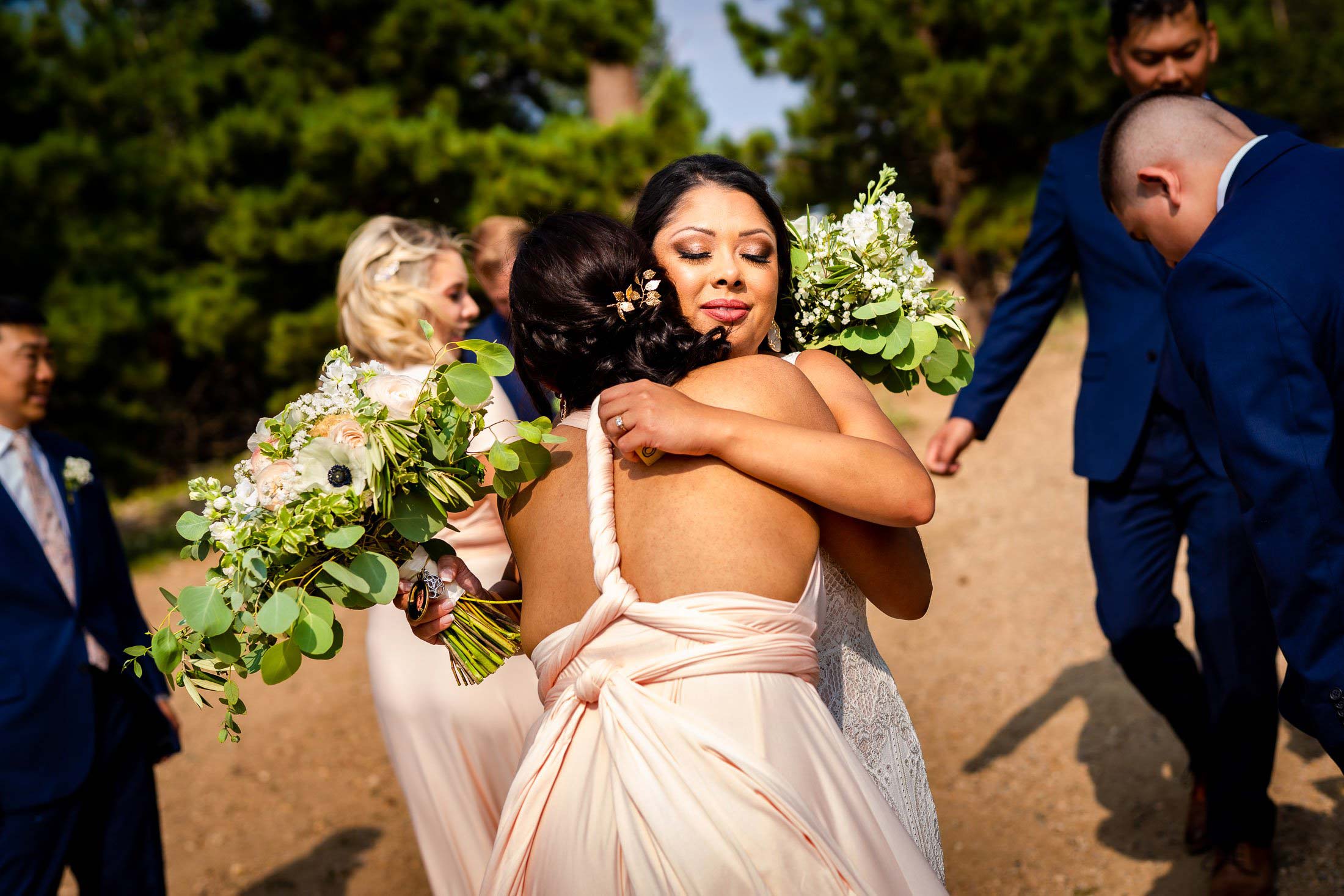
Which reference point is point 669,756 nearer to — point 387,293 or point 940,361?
point 940,361

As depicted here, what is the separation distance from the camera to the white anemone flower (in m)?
2.26

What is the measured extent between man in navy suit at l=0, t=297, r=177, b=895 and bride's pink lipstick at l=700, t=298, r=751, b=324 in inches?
113

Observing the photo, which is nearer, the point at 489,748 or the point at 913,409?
the point at 489,748

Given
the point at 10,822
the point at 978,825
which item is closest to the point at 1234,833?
the point at 978,825

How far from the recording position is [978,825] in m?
4.78

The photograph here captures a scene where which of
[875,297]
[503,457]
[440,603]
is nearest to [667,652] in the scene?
[503,457]

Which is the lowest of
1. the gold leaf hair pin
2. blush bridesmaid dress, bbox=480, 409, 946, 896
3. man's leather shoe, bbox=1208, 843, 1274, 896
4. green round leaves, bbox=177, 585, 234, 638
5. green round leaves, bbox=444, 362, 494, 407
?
man's leather shoe, bbox=1208, 843, 1274, 896

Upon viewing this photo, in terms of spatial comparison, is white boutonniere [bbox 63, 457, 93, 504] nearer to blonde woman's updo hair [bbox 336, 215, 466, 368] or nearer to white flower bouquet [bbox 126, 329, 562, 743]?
blonde woman's updo hair [bbox 336, 215, 466, 368]

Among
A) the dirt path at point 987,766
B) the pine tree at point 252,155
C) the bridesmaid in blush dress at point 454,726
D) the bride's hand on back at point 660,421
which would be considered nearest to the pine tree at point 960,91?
the pine tree at point 252,155

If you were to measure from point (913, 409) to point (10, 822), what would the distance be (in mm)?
10578

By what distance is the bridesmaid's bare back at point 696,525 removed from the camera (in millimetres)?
2027

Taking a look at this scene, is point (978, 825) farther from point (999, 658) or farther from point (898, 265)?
point (898, 265)

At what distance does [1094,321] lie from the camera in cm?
422

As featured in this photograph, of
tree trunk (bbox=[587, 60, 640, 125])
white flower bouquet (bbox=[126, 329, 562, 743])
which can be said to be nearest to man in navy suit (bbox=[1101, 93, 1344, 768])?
white flower bouquet (bbox=[126, 329, 562, 743])
